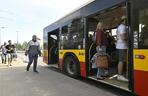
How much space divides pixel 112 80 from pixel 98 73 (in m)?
0.69

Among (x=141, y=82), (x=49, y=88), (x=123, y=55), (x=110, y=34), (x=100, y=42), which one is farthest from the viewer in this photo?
(x=110, y=34)

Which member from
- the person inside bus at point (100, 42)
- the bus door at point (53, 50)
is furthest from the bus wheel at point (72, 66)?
the bus door at point (53, 50)

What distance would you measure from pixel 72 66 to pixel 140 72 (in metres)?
5.61

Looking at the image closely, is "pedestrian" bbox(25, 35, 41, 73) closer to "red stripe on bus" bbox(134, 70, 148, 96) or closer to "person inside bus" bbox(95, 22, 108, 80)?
"person inside bus" bbox(95, 22, 108, 80)

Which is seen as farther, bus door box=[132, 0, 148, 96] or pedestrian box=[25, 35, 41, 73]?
pedestrian box=[25, 35, 41, 73]

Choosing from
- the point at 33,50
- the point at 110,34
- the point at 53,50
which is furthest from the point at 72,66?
the point at 53,50

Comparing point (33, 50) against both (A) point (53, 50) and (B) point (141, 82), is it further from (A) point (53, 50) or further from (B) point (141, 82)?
(B) point (141, 82)

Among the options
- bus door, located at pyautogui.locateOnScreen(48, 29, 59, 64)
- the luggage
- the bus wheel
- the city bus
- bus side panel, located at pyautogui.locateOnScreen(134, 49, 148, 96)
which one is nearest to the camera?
bus side panel, located at pyautogui.locateOnScreen(134, 49, 148, 96)

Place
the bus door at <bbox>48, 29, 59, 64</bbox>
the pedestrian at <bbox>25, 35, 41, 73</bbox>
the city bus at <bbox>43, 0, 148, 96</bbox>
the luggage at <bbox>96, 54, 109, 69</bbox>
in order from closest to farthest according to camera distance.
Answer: the city bus at <bbox>43, 0, 148, 96</bbox>, the luggage at <bbox>96, 54, 109, 69</bbox>, the pedestrian at <bbox>25, 35, 41, 73</bbox>, the bus door at <bbox>48, 29, 59, 64</bbox>

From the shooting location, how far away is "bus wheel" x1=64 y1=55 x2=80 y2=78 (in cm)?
1189

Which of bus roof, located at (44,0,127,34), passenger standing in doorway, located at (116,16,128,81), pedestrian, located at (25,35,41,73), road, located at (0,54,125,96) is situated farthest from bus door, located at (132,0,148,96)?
pedestrian, located at (25,35,41,73)

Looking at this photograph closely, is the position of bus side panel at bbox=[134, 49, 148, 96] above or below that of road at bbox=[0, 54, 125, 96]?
above

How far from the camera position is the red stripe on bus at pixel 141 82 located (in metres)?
7.16

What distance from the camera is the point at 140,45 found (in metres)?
7.34
